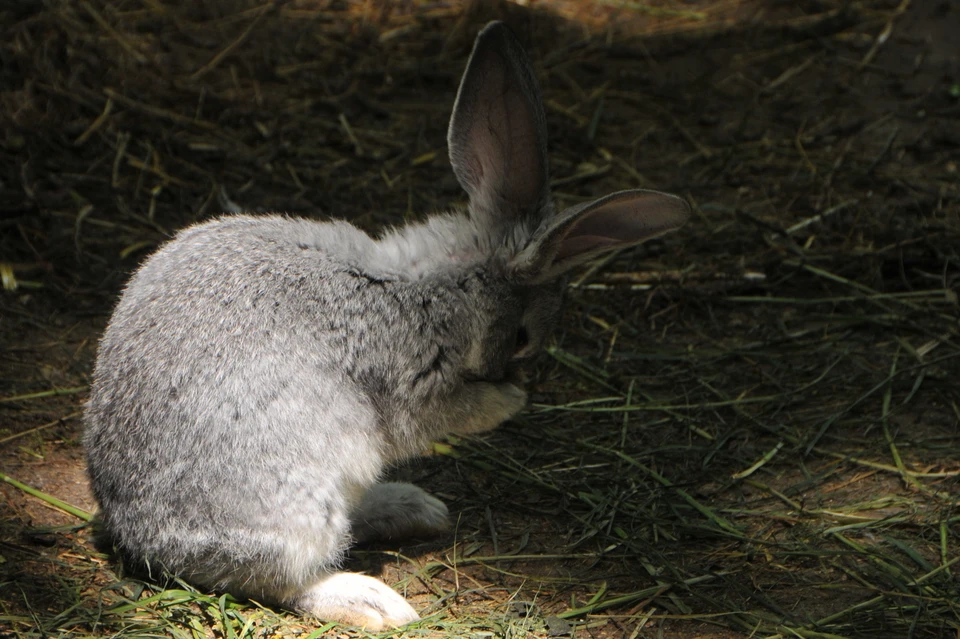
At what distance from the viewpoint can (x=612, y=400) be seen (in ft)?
14.0

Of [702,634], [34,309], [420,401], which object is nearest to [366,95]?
[34,309]

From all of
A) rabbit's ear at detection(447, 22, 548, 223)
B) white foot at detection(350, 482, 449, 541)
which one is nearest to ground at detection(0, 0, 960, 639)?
white foot at detection(350, 482, 449, 541)

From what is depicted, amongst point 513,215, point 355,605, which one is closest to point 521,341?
point 513,215

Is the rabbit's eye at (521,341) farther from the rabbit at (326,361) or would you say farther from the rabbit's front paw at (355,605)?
the rabbit's front paw at (355,605)

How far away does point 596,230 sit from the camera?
10.8 ft

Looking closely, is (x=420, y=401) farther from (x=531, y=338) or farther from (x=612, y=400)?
(x=612, y=400)

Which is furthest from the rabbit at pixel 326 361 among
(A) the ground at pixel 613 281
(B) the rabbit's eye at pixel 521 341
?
(A) the ground at pixel 613 281

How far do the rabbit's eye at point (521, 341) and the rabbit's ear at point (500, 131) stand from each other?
0.39 metres

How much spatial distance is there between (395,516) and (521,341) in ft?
2.43

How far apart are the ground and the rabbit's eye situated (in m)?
0.54

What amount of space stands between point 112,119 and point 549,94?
251 cm

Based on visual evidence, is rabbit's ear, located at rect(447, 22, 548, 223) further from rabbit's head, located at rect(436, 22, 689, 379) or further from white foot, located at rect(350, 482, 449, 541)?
white foot, located at rect(350, 482, 449, 541)

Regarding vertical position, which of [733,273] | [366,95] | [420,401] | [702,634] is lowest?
[702,634]

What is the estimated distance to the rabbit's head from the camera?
3.27m
